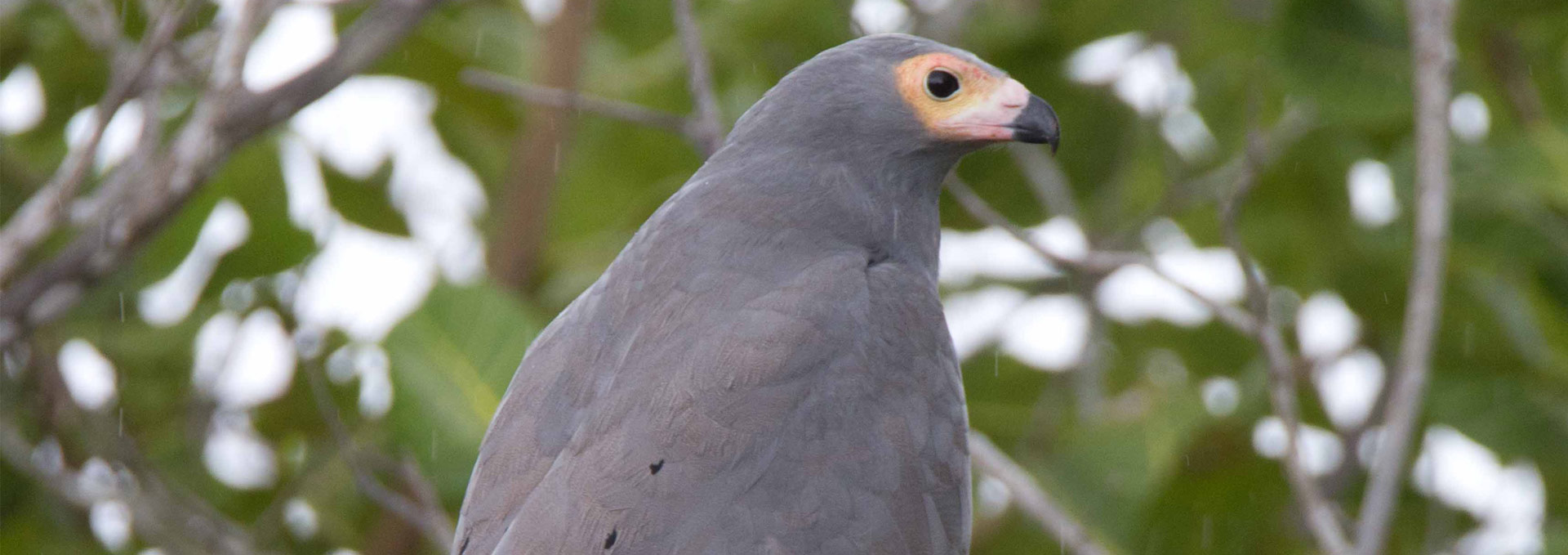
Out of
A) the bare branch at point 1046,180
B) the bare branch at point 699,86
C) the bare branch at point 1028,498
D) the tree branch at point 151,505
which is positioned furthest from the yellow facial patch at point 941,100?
the tree branch at point 151,505

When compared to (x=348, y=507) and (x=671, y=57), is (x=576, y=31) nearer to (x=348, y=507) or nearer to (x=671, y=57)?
(x=671, y=57)

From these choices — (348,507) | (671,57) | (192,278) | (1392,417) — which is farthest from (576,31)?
(1392,417)

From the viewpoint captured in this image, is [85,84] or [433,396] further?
[85,84]

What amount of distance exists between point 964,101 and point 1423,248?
0.82 meters

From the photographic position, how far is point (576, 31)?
449 cm

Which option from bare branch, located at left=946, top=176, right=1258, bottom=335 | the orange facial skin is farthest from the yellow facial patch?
bare branch, located at left=946, top=176, right=1258, bottom=335

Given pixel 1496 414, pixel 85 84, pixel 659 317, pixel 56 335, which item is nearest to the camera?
pixel 659 317

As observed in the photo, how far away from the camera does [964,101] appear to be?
9.03ft

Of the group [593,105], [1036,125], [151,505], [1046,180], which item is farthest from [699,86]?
[151,505]

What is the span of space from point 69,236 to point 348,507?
1.04 m

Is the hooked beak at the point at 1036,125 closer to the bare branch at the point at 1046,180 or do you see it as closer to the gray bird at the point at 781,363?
the gray bird at the point at 781,363

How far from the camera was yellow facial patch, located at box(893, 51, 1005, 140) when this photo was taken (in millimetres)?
2732

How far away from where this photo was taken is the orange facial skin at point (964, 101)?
271 cm

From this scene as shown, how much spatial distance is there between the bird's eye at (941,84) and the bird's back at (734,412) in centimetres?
30
